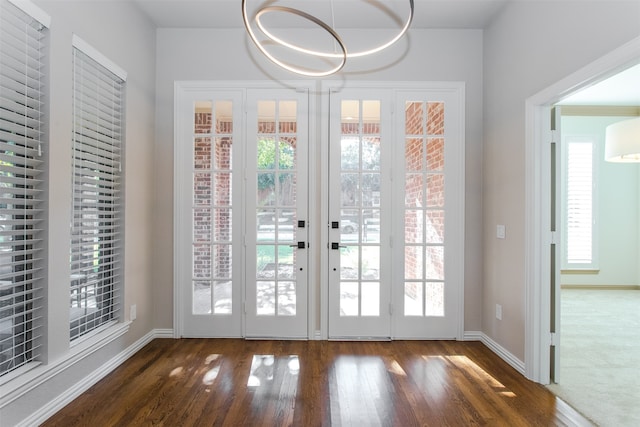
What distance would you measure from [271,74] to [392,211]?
5.78 feet

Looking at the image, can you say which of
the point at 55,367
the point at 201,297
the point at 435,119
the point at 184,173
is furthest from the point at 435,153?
the point at 55,367

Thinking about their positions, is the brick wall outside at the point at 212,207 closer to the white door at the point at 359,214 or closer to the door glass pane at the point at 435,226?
the white door at the point at 359,214

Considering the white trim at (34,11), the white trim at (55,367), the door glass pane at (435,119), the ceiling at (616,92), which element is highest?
the ceiling at (616,92)

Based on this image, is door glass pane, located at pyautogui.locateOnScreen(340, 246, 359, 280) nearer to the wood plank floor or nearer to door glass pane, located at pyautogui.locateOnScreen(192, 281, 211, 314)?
the wood plank floor

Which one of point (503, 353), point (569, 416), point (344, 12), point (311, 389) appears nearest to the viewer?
point (569, 416)

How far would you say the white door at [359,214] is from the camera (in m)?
3.10

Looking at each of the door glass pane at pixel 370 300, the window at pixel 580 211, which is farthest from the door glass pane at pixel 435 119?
the window at pixel 580 211

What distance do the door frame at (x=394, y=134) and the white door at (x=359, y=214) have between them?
1.9 inches

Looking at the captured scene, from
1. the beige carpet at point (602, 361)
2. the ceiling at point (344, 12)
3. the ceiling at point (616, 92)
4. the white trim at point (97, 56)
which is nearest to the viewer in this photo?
the beige carpet at point (602, 361)

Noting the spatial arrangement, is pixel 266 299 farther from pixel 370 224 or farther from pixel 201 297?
pixel 370 224

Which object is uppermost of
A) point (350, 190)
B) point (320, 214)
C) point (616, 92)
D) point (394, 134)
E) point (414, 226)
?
point (616, 92)

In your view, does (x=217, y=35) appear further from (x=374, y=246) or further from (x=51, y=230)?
(x=374, y=246)

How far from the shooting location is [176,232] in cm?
312

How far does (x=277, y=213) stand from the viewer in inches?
122
